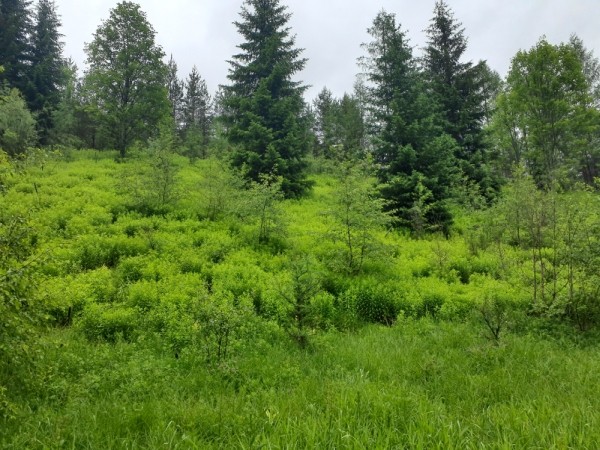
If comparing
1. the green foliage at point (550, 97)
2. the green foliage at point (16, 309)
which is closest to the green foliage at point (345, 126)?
the green foliage at point (550, 97)

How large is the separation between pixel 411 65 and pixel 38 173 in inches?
749

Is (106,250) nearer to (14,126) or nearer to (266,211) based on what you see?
(266,211)

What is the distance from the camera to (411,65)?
18.5m

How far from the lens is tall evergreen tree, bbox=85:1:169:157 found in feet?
76.5

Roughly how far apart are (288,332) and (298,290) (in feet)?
2.32

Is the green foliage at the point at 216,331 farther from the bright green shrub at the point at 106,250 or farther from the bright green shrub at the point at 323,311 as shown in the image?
the bright green shrub at the point at 106,250

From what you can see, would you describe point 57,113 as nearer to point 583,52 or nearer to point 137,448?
point 137,448

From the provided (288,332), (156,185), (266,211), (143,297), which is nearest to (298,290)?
(288,332)

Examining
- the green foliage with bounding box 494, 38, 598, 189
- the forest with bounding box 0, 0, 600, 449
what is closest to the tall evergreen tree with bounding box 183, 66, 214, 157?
the forest with bounding box 0, 0, 600, 449

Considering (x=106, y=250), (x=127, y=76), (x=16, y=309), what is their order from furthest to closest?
(x=127, y=76) < (x=106, y=250) < (x=16, y=309)

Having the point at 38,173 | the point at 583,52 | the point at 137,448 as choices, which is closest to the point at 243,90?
the point at 38,173

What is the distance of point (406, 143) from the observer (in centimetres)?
1567

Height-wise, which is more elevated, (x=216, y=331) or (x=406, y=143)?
(x=406, y=143)

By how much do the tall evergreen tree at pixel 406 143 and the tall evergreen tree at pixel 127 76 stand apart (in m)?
14.7
